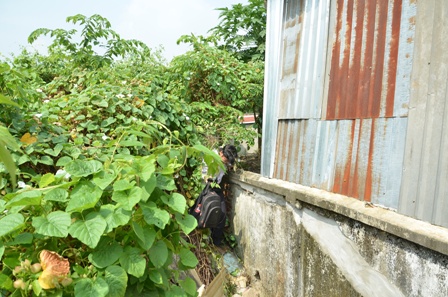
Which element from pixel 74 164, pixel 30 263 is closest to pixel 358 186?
pixel 74 164

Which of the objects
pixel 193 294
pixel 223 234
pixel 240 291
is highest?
pixel 193 294

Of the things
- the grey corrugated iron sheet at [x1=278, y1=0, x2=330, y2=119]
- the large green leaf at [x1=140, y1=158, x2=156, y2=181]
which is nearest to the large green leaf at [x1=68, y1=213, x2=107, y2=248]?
the large green leaf at [x1=140, y1=158, x2=156, y2=181]

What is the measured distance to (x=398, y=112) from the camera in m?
2.33

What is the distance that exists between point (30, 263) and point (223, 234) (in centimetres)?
372

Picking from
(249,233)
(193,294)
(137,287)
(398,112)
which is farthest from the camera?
(249,233)

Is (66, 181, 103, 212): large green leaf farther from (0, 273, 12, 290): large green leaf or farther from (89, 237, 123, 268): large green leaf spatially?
(0, 273, 12, 290): large green leaf

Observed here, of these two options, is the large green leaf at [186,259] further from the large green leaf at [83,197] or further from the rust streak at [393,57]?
the rust streak at [393,57]

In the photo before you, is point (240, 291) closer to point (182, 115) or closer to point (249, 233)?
point (249, 233)

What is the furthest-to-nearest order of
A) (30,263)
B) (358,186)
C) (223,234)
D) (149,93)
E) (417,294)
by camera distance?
(223,234) → (149,93) → (358,186) → (417,294) → (30,263)

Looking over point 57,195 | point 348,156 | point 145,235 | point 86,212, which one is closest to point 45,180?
point 57,195

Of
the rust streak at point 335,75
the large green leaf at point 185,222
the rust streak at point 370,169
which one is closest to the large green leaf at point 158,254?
the large green leaf at point 185,222

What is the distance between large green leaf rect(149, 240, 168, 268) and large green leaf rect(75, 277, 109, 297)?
213 mm

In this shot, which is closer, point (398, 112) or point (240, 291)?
point (398, 112)

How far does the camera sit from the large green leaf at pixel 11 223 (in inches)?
47.5
